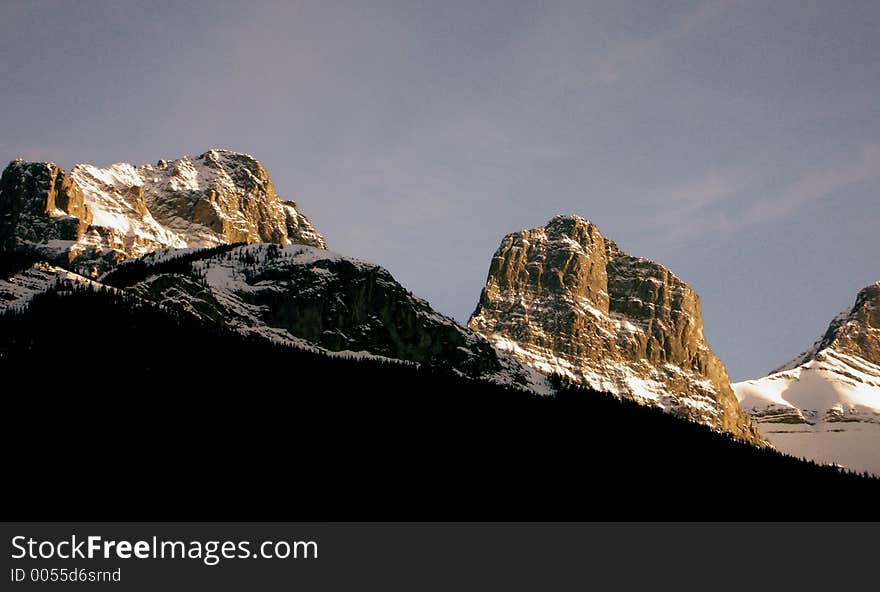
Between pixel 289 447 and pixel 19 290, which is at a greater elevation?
pixel 19 290

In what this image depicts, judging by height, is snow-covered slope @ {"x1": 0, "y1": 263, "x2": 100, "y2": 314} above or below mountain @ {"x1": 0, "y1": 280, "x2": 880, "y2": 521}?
above

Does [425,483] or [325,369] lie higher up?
[325,369]

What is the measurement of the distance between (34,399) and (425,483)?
2000 inches

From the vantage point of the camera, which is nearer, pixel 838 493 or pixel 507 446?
pixel 507 446

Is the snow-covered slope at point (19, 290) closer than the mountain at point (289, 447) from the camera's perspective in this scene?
No

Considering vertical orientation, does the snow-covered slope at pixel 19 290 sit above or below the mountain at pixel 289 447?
above

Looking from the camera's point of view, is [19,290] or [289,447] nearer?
[289,447]

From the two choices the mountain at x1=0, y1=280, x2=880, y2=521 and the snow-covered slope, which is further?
the snow-covered slope

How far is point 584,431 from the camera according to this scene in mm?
195125
